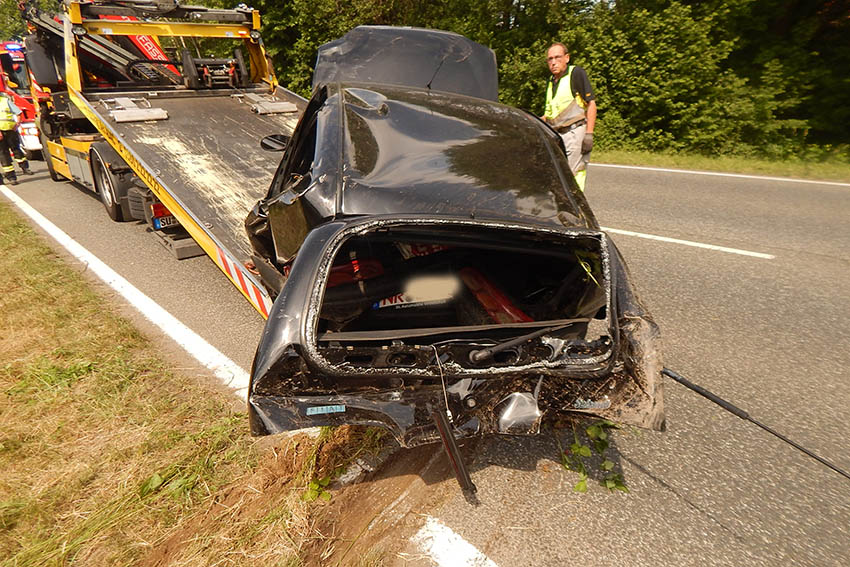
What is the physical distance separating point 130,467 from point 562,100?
5544 millimetres

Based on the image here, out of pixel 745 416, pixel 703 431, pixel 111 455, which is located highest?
pixel 745 416

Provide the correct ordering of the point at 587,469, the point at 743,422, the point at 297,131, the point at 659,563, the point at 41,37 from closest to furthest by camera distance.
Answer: the point at 659,563, the point at 587,469, the point at 743,422, the point at 297,131, the point at 41,37

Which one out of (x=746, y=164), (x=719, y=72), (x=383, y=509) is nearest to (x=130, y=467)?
(x=383, y=509)

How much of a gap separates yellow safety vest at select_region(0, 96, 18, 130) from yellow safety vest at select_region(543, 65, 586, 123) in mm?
10171

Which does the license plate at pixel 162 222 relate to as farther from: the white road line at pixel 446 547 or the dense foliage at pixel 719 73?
the dense foliage at pixel 719 73

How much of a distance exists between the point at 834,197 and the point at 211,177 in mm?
8841

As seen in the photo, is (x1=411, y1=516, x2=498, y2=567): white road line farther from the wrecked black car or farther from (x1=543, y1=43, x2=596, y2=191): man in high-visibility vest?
(x1=543, y1=43, x2=596, y2=191): man in high-visibility vest

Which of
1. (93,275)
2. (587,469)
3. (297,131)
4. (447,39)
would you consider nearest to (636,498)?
(587,469)

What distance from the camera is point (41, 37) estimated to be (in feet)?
26.9

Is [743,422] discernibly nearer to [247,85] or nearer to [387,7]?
[247,85]

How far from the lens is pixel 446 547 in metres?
2.12

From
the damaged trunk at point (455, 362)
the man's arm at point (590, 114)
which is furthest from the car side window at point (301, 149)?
the man's arm at point (590, 114)

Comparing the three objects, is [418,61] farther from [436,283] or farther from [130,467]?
[130,467]

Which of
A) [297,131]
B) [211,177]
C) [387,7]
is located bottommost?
[211,177]
